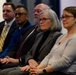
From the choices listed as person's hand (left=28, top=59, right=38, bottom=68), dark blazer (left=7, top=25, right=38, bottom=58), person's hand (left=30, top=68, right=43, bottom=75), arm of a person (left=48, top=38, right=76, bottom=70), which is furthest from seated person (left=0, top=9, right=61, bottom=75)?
arm of a person (left=48, top=38, right=76, bottom=70)

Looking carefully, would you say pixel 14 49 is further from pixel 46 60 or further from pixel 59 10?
pixel 59 10

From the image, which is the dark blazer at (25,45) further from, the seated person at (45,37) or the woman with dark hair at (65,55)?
the woman with dark hair at (65,55)

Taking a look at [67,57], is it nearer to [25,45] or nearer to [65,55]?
[65,55]

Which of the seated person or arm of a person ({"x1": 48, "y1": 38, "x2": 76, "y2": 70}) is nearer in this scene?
arm of a person ({"x1": 48, "y1": 38, "x2": 76, "y2": 70})

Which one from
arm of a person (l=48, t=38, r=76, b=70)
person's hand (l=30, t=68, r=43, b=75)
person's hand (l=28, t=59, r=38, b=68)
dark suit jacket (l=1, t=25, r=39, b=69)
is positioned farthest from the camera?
dark suit jacket (l=1, t=25, r=39, b=69)

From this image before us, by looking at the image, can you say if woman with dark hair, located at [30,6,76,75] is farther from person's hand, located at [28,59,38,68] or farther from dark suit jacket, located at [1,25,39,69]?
dark suit jacket, located at [1,25,39,69]

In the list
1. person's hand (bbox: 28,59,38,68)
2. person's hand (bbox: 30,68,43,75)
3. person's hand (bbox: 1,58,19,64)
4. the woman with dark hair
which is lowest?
person's hand (bbox: 1,58,19,64)

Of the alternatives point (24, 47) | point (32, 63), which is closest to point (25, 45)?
point (24, 47)

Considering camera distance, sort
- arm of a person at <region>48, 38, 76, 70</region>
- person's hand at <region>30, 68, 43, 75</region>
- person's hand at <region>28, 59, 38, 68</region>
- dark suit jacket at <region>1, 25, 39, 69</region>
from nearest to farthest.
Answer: arm of a person at <region>48, 38, 76, 70</region>
person's hand at <region>30, 68, 43, 75</region>
person's hand at <region>28, 59, 38, 68</region>
dark suit jacket at <region>1, 25, 39, 69</region>

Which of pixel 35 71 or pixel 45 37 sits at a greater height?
pixel 45 37

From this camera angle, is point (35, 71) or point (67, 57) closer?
point (67, 57)

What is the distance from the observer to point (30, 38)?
3.49 metres

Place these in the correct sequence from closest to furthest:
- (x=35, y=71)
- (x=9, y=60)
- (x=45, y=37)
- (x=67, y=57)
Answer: (x=67, y=57) → (x=35, y=71) → (x=45, y=37) → (x=9, y=60)

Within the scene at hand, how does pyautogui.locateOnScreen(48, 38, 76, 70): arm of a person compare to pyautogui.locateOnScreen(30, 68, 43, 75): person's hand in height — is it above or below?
above
